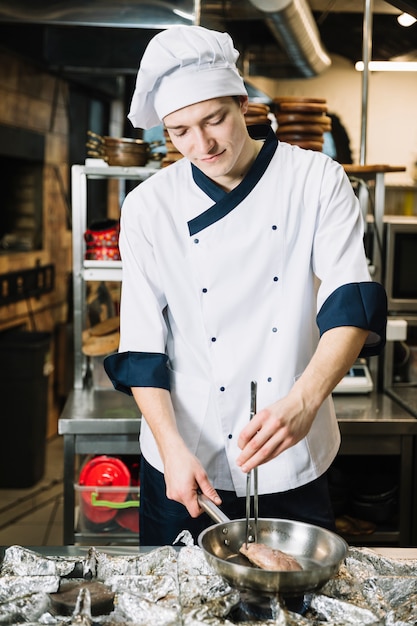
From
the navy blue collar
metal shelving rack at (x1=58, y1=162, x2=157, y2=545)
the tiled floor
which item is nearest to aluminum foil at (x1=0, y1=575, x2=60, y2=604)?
Result: the navy blue collar

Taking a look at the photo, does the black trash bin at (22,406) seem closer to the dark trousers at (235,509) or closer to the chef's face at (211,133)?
the dark trousers at (235,509)

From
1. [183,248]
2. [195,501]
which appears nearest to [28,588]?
[195,501]

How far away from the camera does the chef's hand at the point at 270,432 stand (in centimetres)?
142

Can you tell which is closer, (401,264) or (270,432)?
(270,432)

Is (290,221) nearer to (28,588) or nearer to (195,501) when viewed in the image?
(195,501)

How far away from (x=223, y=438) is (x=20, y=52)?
3535 mm

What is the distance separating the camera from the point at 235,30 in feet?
16.7

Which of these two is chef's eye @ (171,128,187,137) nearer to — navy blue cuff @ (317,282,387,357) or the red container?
navy blue cuff @ (317,282,387,357)

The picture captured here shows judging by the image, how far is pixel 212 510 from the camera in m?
1.43

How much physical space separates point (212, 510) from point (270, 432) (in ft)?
0.54

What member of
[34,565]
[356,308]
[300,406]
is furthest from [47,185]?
[34,565]

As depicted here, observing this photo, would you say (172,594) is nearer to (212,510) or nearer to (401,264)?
(212,510)

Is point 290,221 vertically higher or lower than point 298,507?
higher

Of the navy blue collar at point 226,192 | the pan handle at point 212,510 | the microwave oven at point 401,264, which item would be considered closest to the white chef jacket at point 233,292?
the navy blue collar at point 226,192
